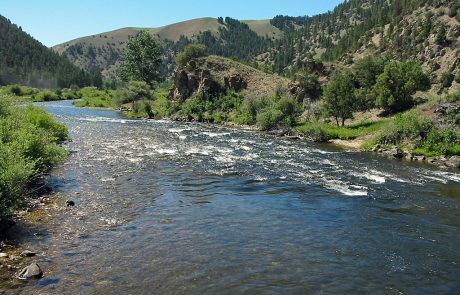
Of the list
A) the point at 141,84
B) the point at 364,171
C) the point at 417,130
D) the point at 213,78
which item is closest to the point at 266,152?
the point at 364,171

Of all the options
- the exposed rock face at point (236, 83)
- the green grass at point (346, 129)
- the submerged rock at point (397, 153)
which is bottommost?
the submerged rock at point (397, 153)

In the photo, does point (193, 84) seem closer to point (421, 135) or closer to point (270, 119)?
point (270, 119)

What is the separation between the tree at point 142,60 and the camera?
134 metres

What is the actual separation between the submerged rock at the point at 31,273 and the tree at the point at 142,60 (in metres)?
122

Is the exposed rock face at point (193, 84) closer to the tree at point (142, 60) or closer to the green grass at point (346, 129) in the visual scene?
the tree at point (142, 60)

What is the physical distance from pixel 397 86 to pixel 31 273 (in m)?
60.1

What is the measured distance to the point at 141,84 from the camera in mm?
111562

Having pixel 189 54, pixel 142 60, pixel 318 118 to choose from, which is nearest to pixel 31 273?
pixel 318 118

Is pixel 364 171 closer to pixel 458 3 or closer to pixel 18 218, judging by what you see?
pixel 18 218

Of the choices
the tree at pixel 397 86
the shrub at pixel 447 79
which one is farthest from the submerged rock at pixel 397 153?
the shrub at pixel 447 79

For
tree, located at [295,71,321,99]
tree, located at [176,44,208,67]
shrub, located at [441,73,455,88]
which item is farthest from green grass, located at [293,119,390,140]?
tree, located at [176,44,208,67]

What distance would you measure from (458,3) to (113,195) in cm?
11384

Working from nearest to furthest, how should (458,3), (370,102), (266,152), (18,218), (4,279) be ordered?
(4,279), (18,218), (266,152), (370,102), (458,3)

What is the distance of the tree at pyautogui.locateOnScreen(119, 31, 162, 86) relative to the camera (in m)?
134
